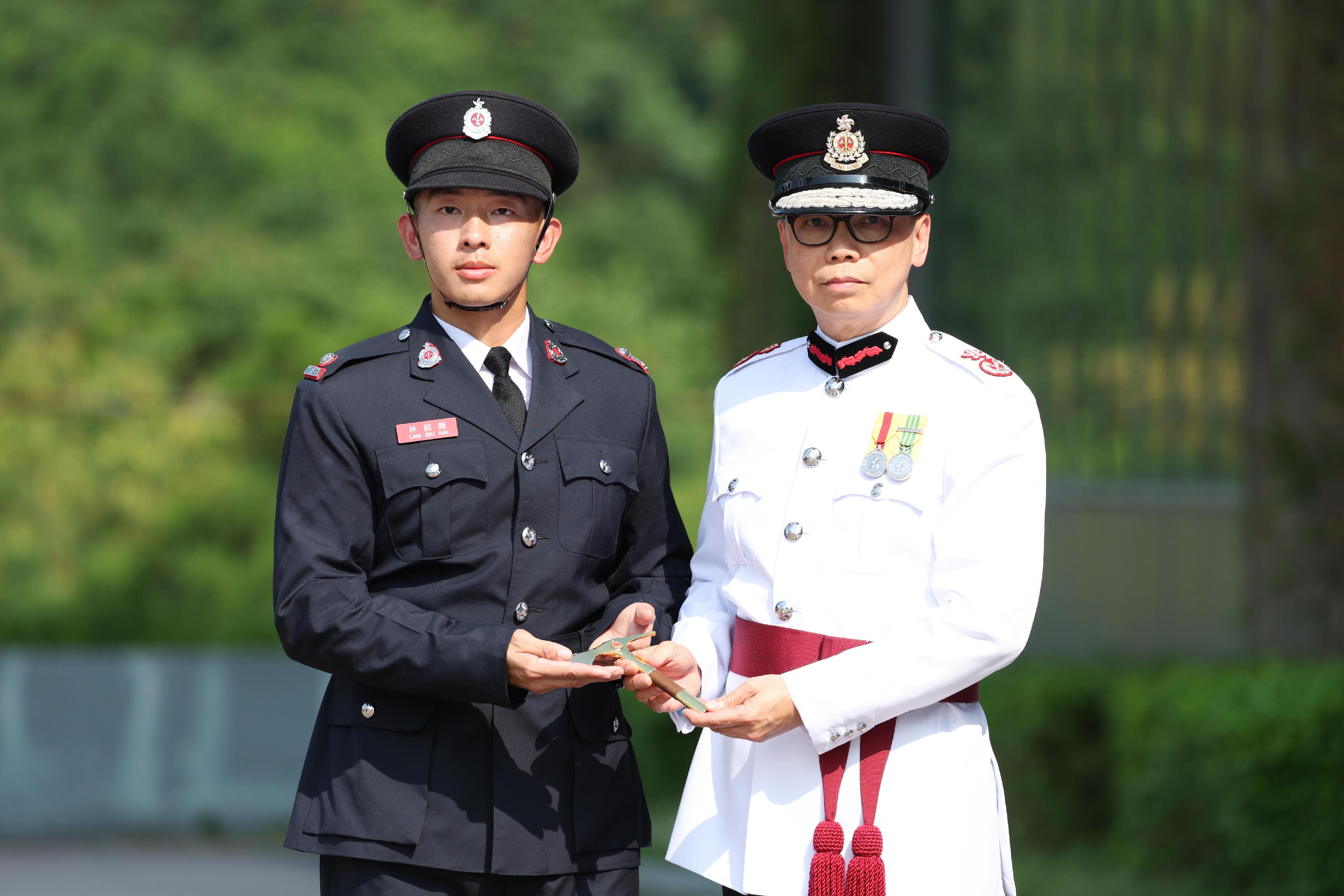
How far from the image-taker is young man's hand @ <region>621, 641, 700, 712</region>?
2449mm

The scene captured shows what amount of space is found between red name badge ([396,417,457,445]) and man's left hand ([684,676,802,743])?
1.89 feet

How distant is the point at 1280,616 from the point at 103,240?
1296cm

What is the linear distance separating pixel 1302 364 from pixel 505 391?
4.08 metres

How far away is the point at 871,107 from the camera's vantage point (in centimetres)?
260

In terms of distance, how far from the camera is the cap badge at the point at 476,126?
2.63m

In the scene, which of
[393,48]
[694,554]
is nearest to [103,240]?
[393,48]

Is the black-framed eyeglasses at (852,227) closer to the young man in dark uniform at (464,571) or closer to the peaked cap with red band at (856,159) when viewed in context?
the peaked cap with red band at (856,159)

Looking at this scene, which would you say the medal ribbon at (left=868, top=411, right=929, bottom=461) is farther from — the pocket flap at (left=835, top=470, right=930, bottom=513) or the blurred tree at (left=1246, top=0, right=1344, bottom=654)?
the blurred tree at (left=1246, top=0, right=1344, bottom=654)

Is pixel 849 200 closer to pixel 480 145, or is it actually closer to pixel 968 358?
pixel 968 358

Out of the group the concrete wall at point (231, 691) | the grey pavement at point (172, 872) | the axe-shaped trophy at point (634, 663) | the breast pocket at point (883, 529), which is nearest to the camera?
the axe-shaped trophy at point (634, 663)

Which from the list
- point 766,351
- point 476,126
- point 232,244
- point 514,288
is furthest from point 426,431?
point 232,244

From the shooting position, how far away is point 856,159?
→ 8.45 feet

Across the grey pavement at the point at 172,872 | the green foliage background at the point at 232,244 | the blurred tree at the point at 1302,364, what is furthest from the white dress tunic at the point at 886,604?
the green foliage background at the point at 232,244

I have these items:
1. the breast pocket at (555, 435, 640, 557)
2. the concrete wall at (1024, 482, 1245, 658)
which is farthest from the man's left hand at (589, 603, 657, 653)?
the concrete wall at (1024, 482, 1245, 658)
